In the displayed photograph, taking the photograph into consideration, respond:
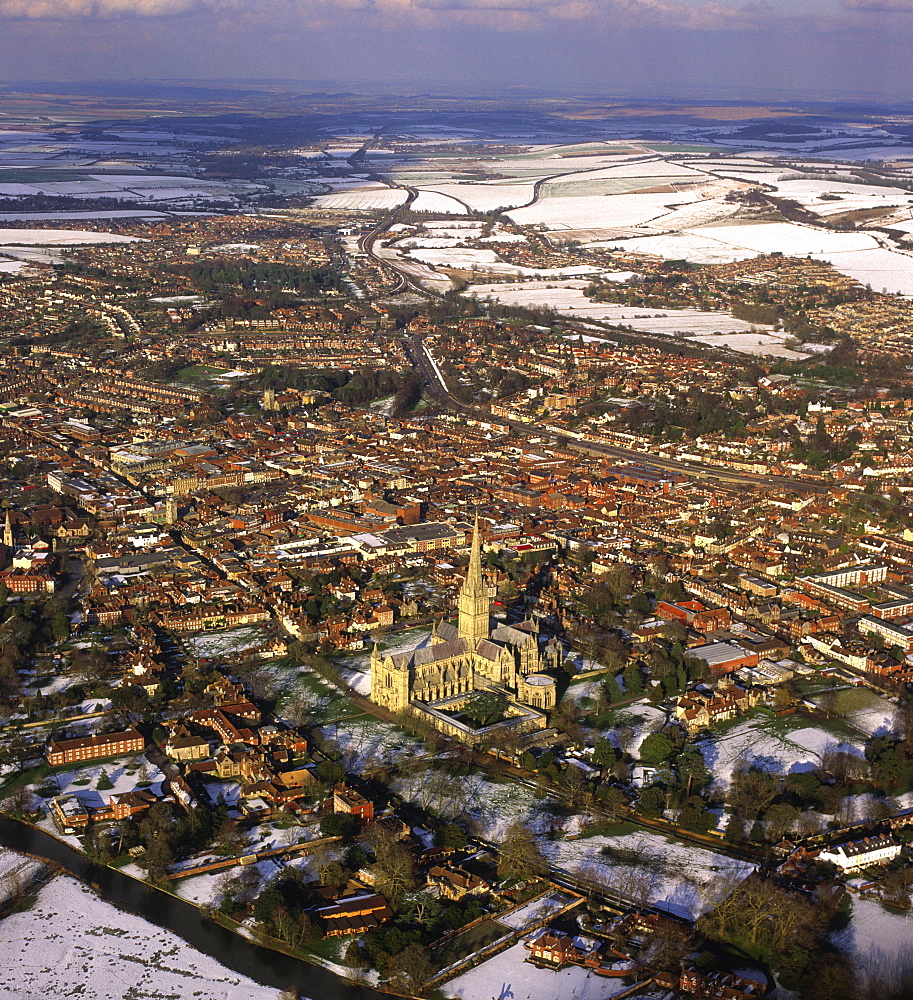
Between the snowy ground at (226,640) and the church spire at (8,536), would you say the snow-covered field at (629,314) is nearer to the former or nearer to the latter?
the church spire at (8,536)

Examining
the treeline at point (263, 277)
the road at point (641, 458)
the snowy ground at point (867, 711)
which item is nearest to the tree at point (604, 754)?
the snowy ground at point (867, 711)

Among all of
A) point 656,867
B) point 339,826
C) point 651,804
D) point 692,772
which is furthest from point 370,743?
point 656,867

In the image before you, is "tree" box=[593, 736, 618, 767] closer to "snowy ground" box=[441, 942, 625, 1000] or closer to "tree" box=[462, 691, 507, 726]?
"tree" box=[462, 691, 507, 726]

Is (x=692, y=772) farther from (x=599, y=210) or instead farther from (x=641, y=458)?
(x=599, y=210)

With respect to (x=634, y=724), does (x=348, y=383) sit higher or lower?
higher

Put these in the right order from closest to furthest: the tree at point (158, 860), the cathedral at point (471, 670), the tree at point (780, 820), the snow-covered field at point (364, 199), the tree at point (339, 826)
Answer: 1. the tree at point (158, 860)
2. the tree at point (339, 826)
3. the tree at point (780, 820)
4. the cathedral at point (471, 670)
5. the snow-covered field at point (364, 199)

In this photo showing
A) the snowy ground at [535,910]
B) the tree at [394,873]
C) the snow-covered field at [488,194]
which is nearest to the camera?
the snowy ground at [535,910]
